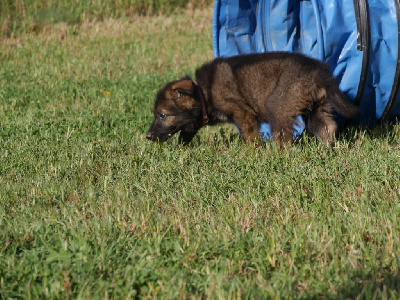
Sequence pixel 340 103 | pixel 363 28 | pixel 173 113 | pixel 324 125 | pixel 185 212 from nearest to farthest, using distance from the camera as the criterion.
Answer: pixel 185 212
pixel 340 103
pixel 363 28
pixel 324 125
pixel 173 113

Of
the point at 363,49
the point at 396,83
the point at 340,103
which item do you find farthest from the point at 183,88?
the point at 396,83

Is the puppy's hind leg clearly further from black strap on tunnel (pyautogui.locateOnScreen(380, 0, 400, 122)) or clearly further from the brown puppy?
black strap on tunnel (pyautogui.locateOnScreen(380, 0, 400, 122))

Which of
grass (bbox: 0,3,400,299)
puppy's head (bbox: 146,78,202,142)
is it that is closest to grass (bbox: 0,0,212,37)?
grass (bbox: 0,3,400,299)

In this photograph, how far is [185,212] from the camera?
13.7 feet

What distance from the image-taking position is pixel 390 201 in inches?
164

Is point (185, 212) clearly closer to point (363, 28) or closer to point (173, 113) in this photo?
point (173, 113)

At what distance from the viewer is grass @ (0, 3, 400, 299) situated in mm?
3082

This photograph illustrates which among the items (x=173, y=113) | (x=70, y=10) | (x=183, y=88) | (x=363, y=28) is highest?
(x=363, y=28)

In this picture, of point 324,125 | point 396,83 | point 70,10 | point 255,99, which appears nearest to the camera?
point 324,125

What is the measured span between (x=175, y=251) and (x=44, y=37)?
33.3ft

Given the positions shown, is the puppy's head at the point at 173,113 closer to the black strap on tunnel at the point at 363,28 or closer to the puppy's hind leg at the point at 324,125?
the puppy's hind leg at the point at 324,125

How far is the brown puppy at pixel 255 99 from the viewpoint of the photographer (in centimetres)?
570

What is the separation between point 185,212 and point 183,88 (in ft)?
7.87

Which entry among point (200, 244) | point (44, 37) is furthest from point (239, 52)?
point (44, 37)
